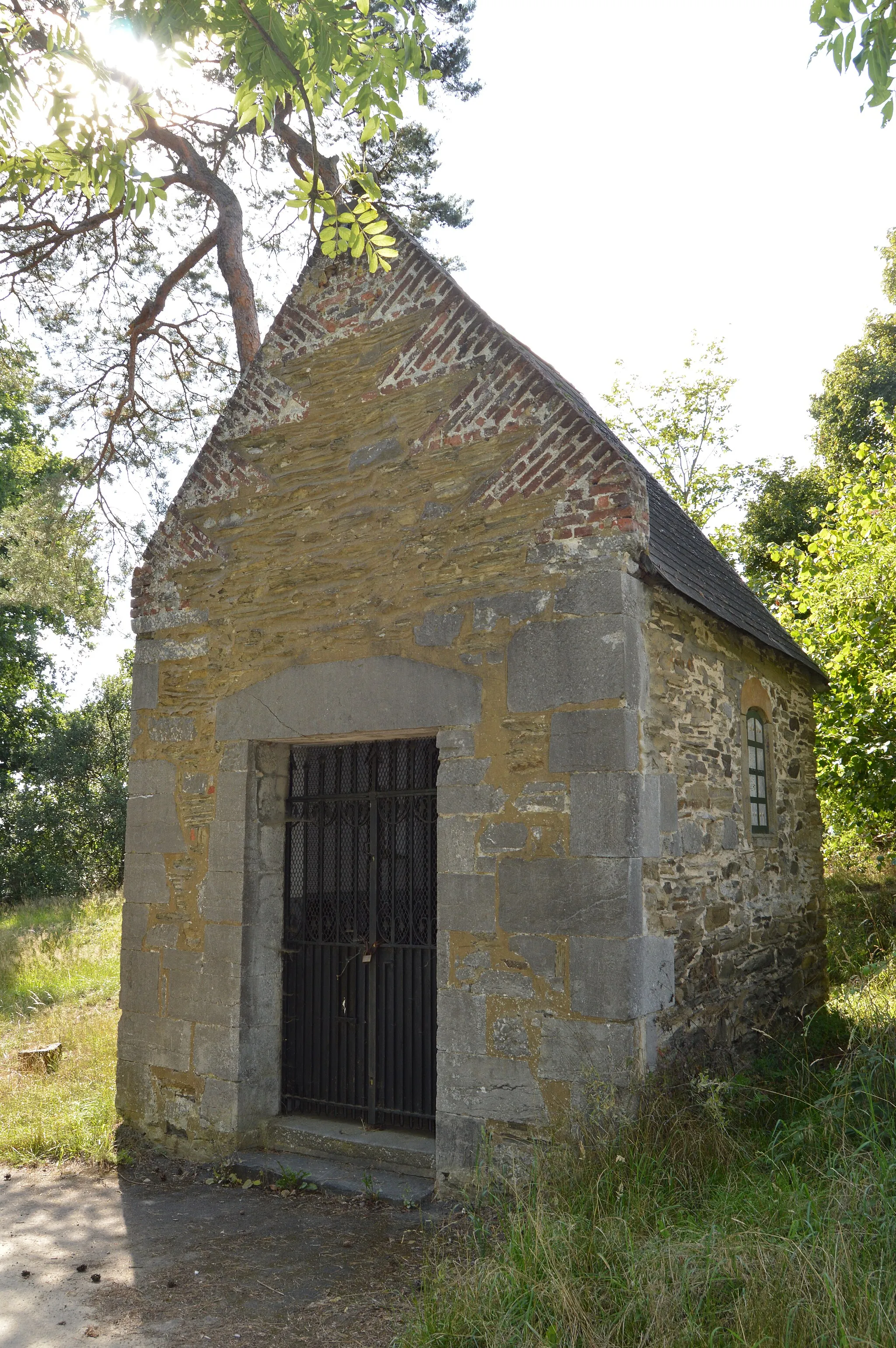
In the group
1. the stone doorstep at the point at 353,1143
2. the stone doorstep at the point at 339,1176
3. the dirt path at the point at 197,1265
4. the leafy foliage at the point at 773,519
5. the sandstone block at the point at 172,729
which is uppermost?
the leafy foliage at the point at 773,519

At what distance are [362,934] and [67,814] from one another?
1654 cm

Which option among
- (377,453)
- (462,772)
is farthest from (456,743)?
(377,453)

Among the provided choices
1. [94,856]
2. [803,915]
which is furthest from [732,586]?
[94,856]

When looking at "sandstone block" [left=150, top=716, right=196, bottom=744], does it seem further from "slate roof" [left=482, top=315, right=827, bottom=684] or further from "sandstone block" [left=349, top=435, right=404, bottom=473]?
"slate roof" [left=482, top=315, right=827, bottom=684]

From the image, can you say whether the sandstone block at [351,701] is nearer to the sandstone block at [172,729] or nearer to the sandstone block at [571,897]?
the sandstone block at [172,729]

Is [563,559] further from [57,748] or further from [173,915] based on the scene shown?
[57,748]

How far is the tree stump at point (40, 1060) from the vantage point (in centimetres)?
829

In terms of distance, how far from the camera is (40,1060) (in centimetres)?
832

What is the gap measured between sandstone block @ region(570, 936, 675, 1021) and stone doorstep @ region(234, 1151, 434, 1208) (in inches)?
56.7

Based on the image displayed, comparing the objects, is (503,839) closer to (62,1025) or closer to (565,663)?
(565,663)

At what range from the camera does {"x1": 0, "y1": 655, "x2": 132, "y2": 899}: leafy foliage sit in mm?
20344

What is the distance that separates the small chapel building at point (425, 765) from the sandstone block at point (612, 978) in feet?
0.05

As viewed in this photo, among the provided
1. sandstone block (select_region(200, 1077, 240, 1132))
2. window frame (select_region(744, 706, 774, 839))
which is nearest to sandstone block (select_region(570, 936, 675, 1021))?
window frame (select_region(744, 706, 774, 839))

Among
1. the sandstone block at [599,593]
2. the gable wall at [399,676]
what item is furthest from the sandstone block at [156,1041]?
the sandstone block at [599,593]
